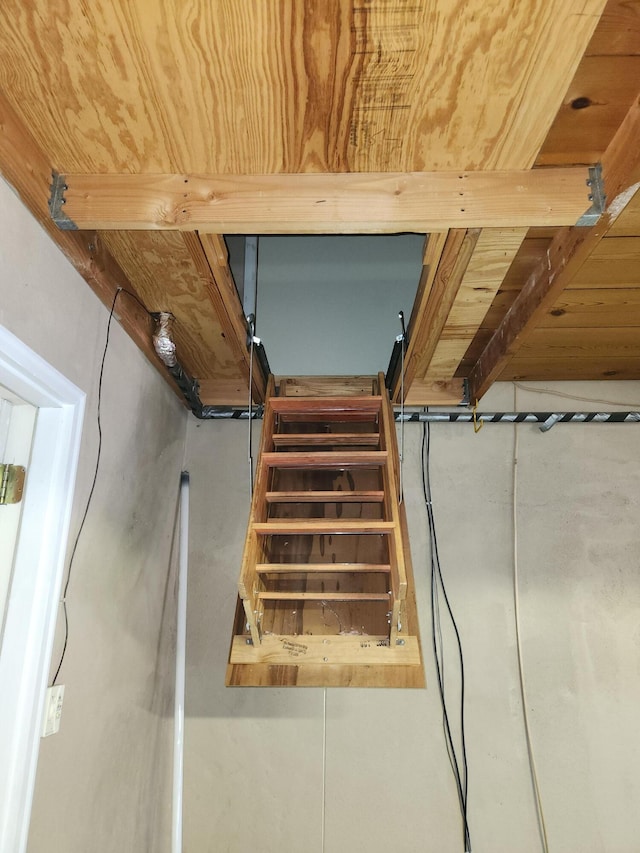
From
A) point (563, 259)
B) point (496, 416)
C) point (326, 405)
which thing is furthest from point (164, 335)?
point (496, 416)

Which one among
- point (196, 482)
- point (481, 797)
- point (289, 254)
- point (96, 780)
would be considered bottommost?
point (481, 797)

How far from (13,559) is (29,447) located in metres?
0.29

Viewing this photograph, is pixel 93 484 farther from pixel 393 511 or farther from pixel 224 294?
pixel 393 511

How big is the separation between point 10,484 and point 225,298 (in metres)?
0.91

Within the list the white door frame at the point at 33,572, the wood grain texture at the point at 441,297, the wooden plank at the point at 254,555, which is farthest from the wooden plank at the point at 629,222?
the white door frame at the point at 33,572

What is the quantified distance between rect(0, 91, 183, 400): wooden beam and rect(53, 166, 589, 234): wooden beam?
6cm

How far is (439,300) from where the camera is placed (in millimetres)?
1843

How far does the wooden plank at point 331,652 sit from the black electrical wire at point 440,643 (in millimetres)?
890

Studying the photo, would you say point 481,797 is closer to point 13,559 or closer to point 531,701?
point 531,701

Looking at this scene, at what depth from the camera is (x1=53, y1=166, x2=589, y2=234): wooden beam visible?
4.48 ft

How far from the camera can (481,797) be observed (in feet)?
7.23

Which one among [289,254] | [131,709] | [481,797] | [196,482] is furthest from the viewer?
[196,482]

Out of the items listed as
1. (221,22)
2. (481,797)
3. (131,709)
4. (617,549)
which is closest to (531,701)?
(481,797)

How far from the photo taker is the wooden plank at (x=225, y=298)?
1.60 m
